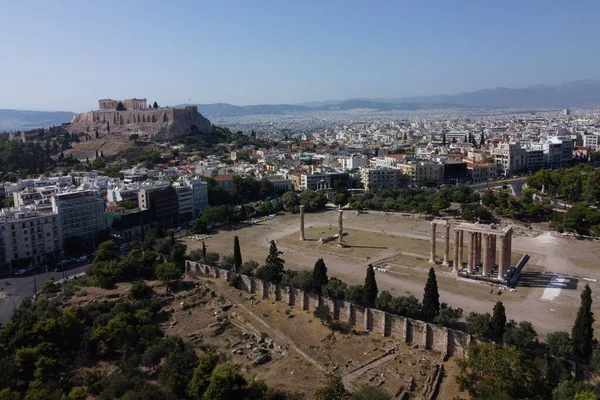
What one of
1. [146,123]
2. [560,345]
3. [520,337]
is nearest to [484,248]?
[520,337]

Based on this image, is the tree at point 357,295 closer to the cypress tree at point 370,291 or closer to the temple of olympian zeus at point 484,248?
the cypress tree at point 370,291

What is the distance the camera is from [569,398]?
754 inches

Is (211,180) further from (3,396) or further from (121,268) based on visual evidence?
(3,396)

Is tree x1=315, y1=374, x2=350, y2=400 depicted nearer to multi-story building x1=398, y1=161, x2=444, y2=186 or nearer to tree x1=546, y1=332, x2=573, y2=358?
tree x1=546, y1=332, x2=573, y2=358

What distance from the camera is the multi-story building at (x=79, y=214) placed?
152 ft

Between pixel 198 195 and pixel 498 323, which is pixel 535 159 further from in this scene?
pixel 498 323

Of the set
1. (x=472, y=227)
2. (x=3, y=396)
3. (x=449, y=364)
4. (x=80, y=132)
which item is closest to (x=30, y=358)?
(x=3, y=396)

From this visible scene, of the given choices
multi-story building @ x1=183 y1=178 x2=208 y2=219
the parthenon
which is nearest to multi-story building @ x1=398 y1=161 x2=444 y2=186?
multi-story building @ x1=183 y1=178 x2=208 y2=219

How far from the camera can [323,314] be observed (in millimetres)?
28781

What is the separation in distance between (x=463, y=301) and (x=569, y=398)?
41.8 feet

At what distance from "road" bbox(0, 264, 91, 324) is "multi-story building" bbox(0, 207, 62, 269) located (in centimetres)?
326

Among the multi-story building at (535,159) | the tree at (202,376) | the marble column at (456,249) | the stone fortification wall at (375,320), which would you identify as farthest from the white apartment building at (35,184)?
the multi-story building at (535,159)

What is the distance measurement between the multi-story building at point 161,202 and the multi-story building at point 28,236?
11710mm

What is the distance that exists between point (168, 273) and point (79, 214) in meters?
18.5
